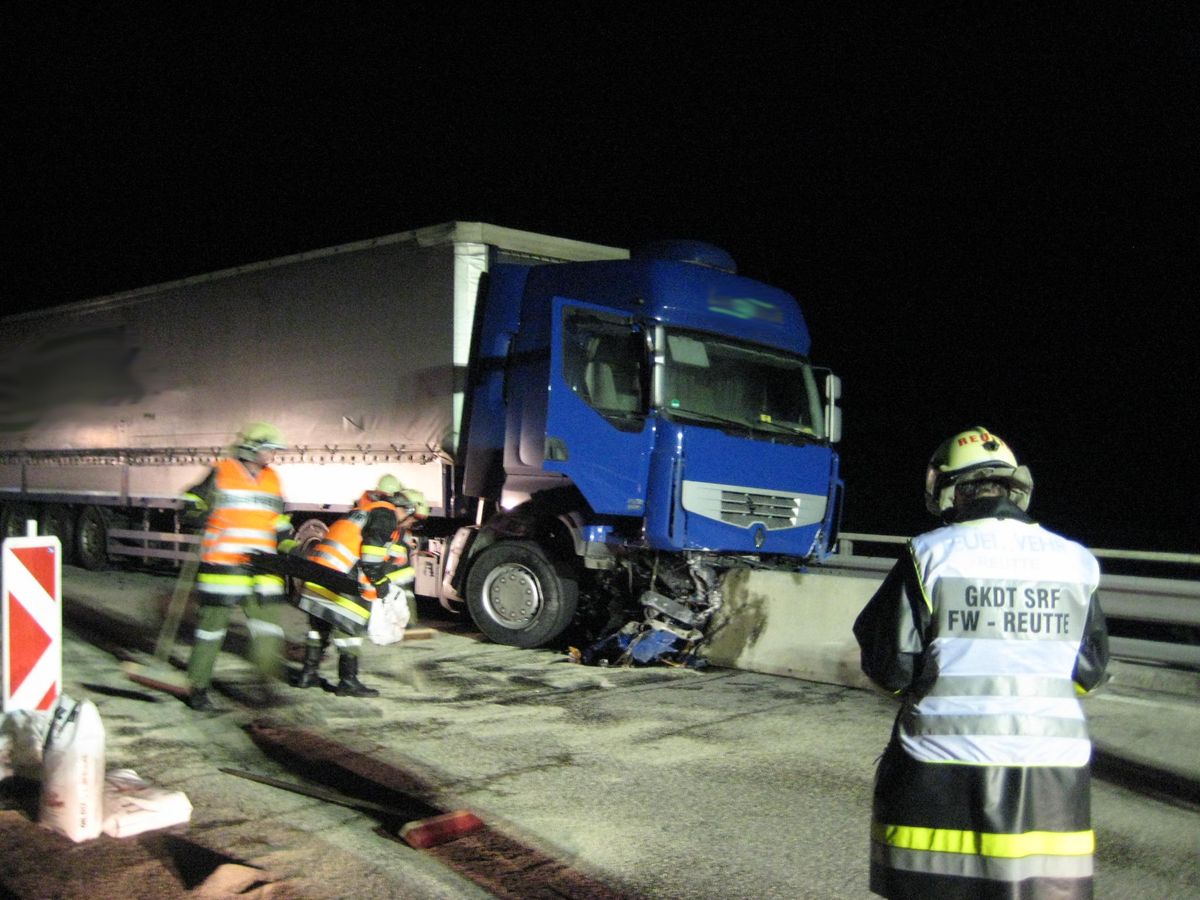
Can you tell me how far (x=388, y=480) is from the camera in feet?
25.7

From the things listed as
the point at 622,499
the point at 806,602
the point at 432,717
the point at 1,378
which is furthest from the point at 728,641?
the point at 1,378

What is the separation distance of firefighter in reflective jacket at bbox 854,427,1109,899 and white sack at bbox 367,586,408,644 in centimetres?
578

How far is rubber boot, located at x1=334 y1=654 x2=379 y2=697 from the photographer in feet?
24.2

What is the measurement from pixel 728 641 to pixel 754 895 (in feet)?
16.1

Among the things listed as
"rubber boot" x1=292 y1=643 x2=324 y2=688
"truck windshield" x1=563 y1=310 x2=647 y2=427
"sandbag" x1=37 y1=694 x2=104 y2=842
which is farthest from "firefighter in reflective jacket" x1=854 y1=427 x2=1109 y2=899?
"truck windshield" x1=563 y1=310 x2=647 y2=427

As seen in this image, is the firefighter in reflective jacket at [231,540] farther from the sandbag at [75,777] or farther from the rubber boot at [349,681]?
the sandbag at [75,777]

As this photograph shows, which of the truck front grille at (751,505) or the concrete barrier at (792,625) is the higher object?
the truck front grille at (751,505)

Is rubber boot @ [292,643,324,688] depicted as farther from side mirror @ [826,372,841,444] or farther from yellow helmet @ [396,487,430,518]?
side mirror @ [826,372,841,444]

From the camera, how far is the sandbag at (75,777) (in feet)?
13.8

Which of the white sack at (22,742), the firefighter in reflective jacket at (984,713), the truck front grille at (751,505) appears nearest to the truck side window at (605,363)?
the truck front grille at (751,505)

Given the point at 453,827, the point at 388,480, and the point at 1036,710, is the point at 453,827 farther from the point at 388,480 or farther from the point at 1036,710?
the point at 388,480

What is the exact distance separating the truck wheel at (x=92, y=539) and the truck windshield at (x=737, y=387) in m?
10.1

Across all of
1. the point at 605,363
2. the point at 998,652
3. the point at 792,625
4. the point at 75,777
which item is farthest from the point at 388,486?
the point at 998,652

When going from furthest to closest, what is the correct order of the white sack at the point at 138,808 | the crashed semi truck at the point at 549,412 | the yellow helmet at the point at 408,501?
1. the crashed semi truck at the point at 549,412
2. the yellow helmet at the point at 408,501
3. the white sack at the point at 138,808
